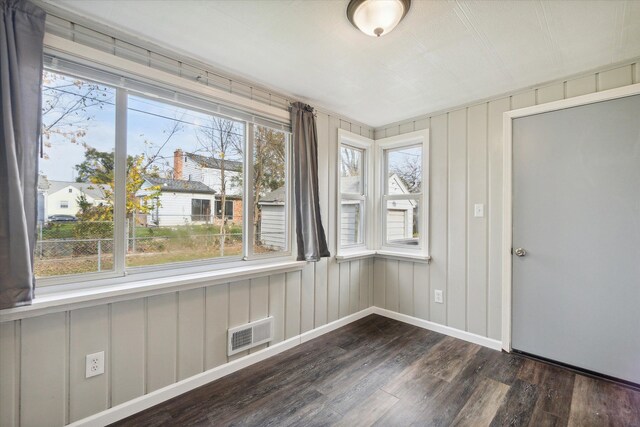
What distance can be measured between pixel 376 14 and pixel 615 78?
192 cm

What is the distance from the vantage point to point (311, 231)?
265cm

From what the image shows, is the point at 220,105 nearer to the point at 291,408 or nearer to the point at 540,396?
the point at 291,408

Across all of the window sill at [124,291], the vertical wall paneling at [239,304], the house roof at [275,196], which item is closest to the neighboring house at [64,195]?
the window sill at [124,291]

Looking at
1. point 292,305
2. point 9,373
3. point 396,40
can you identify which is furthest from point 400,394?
point 396,40

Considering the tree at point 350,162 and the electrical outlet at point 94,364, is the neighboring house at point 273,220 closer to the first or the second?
the tree at point 350,162

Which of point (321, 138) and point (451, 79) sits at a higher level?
point (451, 79)

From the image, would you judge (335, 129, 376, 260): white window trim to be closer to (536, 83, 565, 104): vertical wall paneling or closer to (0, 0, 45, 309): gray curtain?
(536, 83, 565, 104): vertical wall paneling

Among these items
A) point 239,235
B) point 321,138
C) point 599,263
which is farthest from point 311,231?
point 599,263

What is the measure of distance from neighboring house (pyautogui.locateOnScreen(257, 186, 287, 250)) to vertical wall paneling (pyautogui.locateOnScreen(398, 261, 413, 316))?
141 centimetres

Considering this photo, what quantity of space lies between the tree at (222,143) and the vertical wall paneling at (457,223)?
6.64ft

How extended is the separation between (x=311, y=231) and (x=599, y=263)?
2.18m

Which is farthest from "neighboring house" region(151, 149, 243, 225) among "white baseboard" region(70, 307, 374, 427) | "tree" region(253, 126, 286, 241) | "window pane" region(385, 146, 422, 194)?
"window pane" region(385, 146, 422, 194)

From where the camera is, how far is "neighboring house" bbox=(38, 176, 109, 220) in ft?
5.25

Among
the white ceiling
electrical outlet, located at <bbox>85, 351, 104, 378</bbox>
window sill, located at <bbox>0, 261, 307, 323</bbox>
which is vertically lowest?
electrical outlet, located at <bbox>85, 351, 104, 378</bbox>
